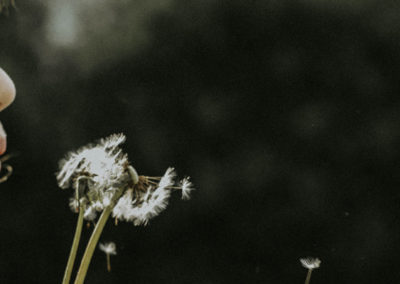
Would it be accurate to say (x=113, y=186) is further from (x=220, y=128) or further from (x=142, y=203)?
(x=220, y=128)

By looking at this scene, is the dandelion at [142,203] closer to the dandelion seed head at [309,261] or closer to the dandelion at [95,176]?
the dandelion at [95,176]

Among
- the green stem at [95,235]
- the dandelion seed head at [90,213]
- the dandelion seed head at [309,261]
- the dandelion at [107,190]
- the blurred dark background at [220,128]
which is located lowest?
the green stem at [95,235]

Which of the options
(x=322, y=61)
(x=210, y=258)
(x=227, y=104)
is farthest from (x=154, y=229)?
(x=322, y=61)

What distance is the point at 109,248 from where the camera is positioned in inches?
21.7

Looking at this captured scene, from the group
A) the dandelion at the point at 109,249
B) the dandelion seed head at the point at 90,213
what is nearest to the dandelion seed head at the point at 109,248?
the dandelion at the point at 109,249

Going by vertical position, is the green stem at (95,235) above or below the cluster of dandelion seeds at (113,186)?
below

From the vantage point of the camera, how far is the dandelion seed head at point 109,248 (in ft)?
1.80

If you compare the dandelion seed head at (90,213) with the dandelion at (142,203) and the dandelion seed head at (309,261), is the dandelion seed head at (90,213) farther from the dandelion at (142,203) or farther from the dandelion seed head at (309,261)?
the dandelion seed head at (309,261)

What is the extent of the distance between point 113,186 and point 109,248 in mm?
216

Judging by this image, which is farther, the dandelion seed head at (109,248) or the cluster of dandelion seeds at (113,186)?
the dandelion seed head at (109,248)

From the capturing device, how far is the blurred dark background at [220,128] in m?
0.47

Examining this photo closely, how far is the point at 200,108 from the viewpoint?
1.77 feet

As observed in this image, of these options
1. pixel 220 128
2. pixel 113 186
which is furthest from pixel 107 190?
pixel 220 128

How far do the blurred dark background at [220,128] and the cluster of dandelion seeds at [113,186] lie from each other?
145 mm
